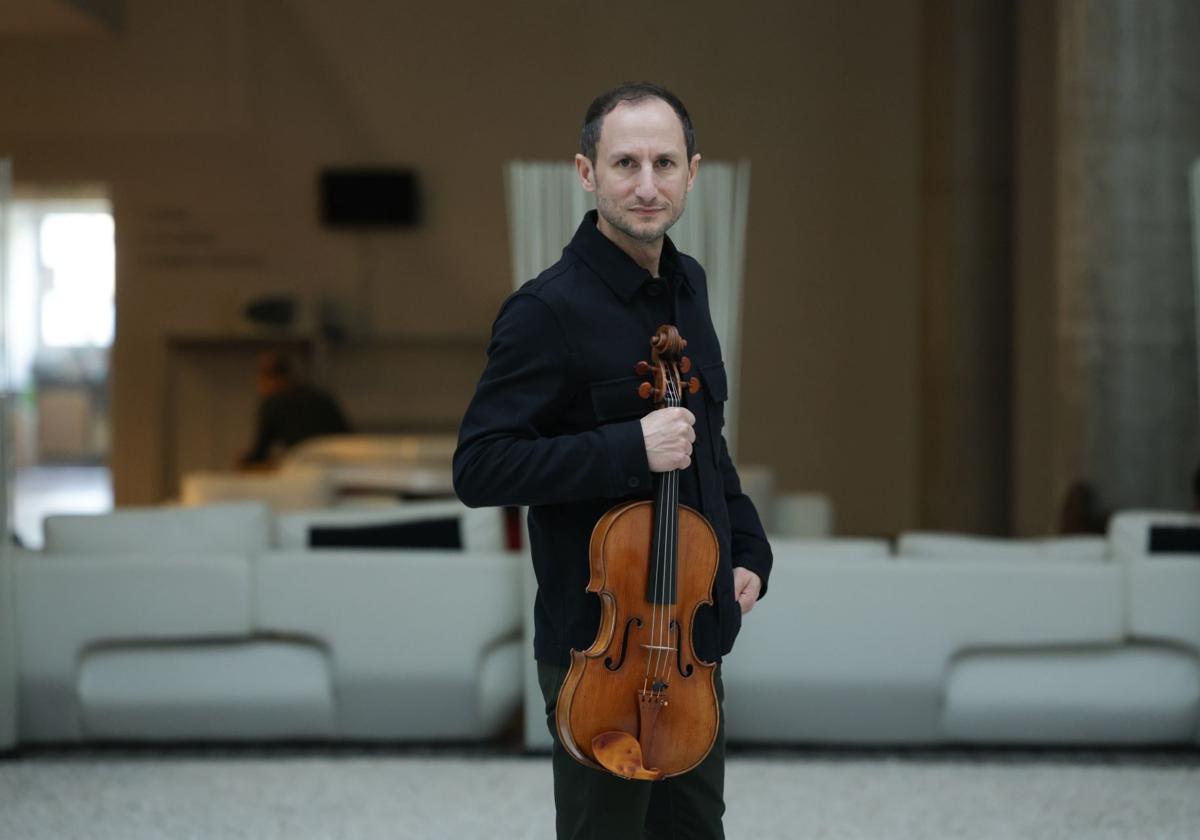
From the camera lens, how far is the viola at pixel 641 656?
5.68ft

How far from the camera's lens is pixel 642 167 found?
180cm

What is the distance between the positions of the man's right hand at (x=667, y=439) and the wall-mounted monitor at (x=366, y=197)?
372 inches

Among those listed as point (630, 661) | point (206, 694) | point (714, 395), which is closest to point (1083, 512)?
point (206, 694)

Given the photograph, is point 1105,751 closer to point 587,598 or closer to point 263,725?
point 263,725

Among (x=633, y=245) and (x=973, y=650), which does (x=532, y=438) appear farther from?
(x=973, y=650)

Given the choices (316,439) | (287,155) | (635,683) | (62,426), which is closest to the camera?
(635,683)

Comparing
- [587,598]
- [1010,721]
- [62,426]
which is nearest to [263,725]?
[1010,721]

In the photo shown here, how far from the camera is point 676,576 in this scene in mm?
1756

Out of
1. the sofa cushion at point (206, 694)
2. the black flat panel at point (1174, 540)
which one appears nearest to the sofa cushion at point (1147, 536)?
the black flat panel at point (1174, 540)

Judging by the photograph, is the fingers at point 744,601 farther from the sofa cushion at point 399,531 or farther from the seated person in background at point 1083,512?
the seated person in background at point 1083,512

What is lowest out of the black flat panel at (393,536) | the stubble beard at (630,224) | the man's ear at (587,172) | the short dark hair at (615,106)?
the black flat panel at (393,536)

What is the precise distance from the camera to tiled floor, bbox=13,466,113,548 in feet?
37.0

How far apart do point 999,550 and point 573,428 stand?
3.19m

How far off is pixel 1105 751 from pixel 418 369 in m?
7.16
